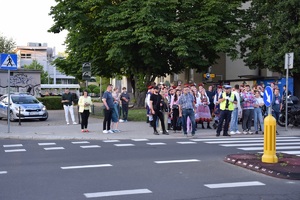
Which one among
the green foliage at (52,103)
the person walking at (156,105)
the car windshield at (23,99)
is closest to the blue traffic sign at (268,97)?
the person walking at (156,105)

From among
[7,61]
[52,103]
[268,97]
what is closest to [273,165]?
[268,97]

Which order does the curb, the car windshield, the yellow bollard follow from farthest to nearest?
the car windshield
the yellow bollard
the curb

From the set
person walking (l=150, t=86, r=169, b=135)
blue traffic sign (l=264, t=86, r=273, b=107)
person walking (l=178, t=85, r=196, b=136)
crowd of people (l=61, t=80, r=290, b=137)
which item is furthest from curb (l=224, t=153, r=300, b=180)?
person walking (l=150, t=86, r=169, b=135)

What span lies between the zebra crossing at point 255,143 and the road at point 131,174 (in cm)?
11

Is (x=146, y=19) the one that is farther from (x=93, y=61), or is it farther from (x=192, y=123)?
(x=192, y=123)

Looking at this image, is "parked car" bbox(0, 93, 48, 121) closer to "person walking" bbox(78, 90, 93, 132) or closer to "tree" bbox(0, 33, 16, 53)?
"person walking" bbox(78, 90, 93, 132)

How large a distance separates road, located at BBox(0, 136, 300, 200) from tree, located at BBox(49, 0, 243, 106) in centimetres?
1575

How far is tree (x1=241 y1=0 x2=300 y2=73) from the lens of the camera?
3216 centimetres

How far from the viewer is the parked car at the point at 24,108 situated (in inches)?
955

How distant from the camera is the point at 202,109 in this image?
18.7 metres

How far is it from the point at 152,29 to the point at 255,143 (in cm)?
1571

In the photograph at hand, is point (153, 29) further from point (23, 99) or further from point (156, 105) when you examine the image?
point (156, 105)

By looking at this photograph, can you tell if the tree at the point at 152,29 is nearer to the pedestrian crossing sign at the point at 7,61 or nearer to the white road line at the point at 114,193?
the pedestrian crossing sign at the point at 7,61

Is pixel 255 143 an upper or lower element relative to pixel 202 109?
lower
